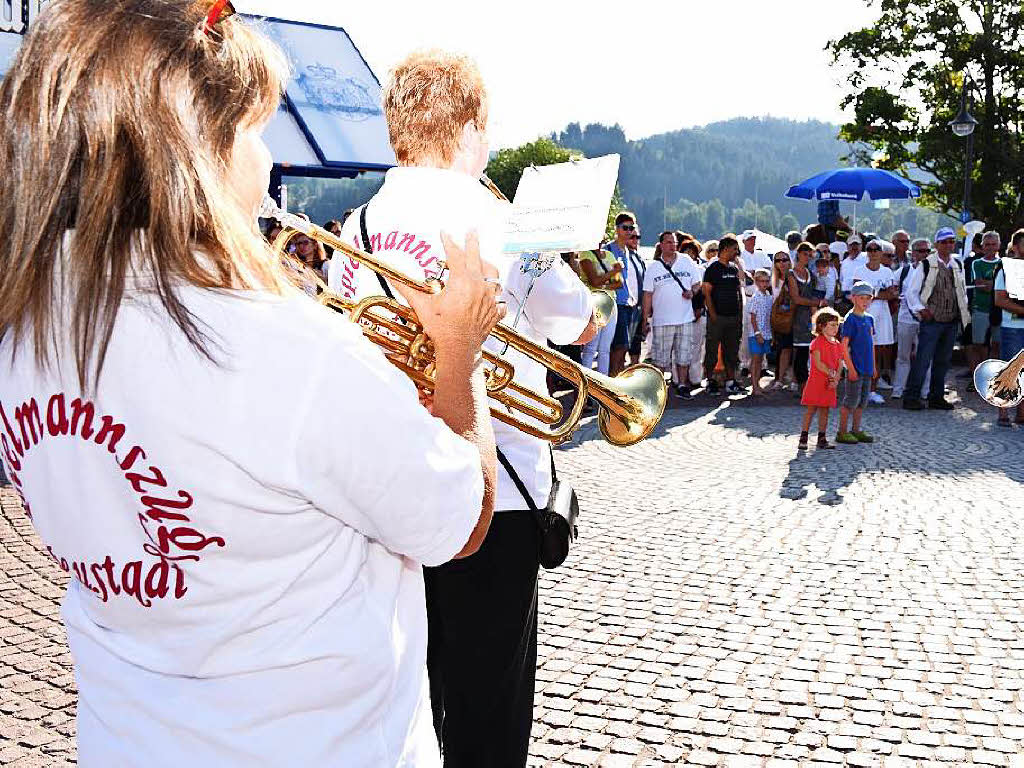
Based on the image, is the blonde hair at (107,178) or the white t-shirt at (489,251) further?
the white t-shirt at (489,251)

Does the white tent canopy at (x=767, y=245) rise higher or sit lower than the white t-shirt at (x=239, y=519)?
higher

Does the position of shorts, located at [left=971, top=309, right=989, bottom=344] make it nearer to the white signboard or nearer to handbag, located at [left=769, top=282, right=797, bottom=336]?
handbag, located at [left=769, top=282, right=797, bottom=336]

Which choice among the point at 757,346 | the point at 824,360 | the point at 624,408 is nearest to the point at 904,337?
the point at 757,346

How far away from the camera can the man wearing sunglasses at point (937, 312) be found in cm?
1153

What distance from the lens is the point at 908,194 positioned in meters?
18.0

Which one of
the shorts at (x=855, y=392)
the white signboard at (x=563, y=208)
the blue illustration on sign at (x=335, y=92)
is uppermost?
the blue illustration on sign at (x=335, y=92)

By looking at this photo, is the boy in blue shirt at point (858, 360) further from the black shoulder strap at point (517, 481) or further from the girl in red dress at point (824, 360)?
the black shoulder strap at point (517, 481)

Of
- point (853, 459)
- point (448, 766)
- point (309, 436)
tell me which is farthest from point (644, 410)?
point (853, 459)

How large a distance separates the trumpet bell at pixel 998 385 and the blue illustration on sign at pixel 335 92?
456 inches

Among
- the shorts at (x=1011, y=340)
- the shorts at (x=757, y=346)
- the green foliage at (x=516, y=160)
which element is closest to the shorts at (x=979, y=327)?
the shorts at (x=1011, y=340)

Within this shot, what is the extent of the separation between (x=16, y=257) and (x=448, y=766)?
1.49 m

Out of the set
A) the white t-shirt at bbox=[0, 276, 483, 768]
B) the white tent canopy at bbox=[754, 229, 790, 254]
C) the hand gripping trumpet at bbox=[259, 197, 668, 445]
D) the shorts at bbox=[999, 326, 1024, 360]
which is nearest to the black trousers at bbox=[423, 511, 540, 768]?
the hand gripping trumpet at bbox=[259, 197, 668, 445]

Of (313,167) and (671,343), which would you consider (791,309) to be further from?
(313,167)

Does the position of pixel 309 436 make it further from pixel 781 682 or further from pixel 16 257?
pixel 781 682
